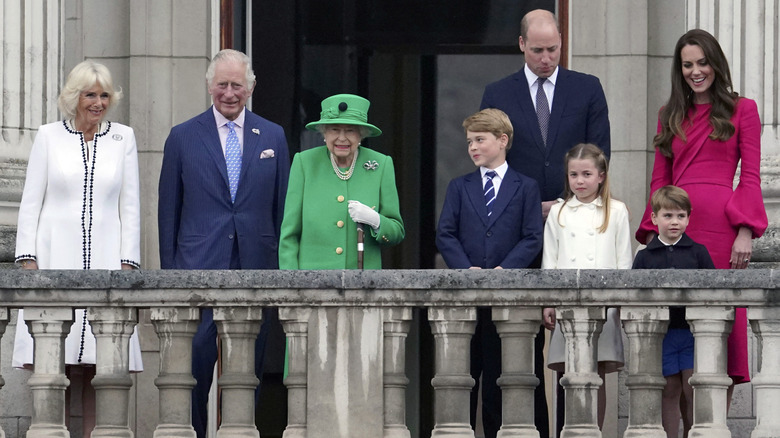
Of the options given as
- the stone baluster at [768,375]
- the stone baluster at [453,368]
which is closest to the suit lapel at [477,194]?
the stone baluster at [453,368]

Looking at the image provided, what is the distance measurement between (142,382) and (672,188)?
357 centimetres

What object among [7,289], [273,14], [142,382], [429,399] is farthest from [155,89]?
[7,289]

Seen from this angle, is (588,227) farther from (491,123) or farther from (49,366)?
(49,366)

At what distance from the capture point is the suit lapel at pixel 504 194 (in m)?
8.20

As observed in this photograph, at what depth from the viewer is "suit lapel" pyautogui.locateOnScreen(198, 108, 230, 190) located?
8.45 metres

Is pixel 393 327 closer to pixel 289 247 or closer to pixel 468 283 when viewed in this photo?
pixel 468 283

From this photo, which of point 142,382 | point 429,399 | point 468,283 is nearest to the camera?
point 468,283

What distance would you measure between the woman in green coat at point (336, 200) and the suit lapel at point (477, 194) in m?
0.36

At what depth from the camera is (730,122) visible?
320 inches

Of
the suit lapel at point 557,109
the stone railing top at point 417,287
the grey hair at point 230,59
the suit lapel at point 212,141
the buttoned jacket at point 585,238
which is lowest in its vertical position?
the stone railing top at point 417,287

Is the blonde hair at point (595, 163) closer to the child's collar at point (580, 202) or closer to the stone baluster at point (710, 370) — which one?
the child's collar at point (580, 202)

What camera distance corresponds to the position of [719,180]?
819 centimetres

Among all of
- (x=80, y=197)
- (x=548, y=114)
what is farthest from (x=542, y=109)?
(x=80, y=197)

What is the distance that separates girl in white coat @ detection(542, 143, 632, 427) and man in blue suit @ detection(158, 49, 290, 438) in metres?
1.34
